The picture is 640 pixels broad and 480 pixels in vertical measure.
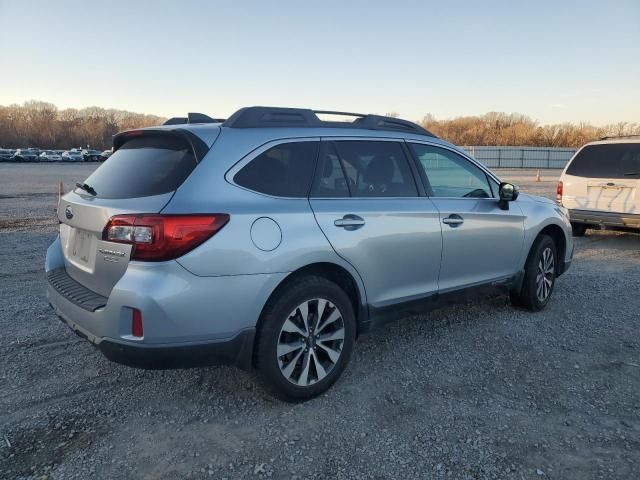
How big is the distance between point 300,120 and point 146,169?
3.56ft

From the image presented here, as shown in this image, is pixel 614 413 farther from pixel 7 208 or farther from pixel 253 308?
pixel 7 208

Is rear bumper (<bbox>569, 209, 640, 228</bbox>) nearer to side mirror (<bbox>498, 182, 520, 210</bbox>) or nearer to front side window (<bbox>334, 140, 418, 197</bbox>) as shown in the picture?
side mirror (<bbox>498, 182, 520, 210</bbox>)

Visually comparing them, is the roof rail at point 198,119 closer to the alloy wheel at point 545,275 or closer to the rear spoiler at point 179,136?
the rear spoiler at point 179,136

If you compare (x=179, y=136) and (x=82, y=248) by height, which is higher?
(x=179, y=136)

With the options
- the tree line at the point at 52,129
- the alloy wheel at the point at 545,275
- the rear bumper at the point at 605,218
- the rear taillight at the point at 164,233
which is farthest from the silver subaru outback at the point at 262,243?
the tree line at the point at 52,129

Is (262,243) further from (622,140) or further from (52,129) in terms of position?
(52,129)

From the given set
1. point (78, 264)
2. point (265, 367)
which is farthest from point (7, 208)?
point (265, 367)

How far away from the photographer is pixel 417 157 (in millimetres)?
4145

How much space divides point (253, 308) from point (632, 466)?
2163 millimetres

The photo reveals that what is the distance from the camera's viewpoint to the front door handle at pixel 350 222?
3.35 metres

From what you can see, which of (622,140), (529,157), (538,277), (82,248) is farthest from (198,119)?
(529,157)

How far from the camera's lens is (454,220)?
416 centimetres

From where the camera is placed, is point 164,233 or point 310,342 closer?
point 164,233

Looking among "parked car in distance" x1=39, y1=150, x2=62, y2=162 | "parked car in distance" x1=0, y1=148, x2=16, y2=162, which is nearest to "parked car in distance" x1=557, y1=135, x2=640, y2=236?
"parked car in distance" x1=0, y1=148, x2=16, y2=162
